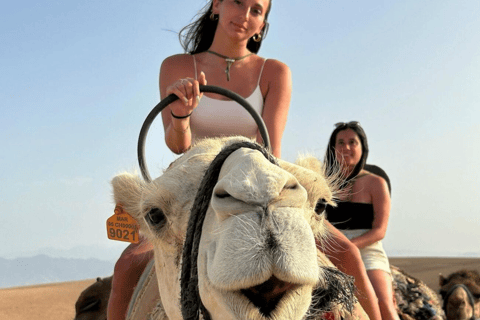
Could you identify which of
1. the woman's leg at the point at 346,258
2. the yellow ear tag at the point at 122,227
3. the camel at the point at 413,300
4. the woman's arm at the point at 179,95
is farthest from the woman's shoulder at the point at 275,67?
the camel at the point at 413,300

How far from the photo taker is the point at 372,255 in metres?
4.96

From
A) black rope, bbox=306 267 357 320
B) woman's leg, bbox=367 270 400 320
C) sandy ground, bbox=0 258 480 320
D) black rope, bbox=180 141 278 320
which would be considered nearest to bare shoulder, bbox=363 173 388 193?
woman's leg, bbox=367 270 400 320

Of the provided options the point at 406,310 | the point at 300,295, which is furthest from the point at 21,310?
the point at 300,295

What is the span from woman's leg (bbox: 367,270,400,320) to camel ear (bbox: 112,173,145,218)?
2.71 m

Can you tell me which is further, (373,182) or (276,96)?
(373,182)

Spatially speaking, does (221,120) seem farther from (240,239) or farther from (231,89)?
(240,239)

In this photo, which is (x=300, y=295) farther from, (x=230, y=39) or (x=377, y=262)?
(x=377, y=262)

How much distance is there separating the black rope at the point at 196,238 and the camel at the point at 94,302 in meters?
4.55

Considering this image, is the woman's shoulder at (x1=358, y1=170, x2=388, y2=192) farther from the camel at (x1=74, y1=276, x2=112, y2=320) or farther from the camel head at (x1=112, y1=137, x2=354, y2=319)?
the camel at (x1=74, y1=276, x2=112, y2=320)

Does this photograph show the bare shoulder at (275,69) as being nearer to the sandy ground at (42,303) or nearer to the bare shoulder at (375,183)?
the bare shoulder at (375,183)

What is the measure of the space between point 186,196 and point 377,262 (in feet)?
10.7

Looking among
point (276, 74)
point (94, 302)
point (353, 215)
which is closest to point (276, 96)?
point (276, 74)

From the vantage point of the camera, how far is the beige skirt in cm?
488

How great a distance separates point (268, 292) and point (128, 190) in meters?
1.38
